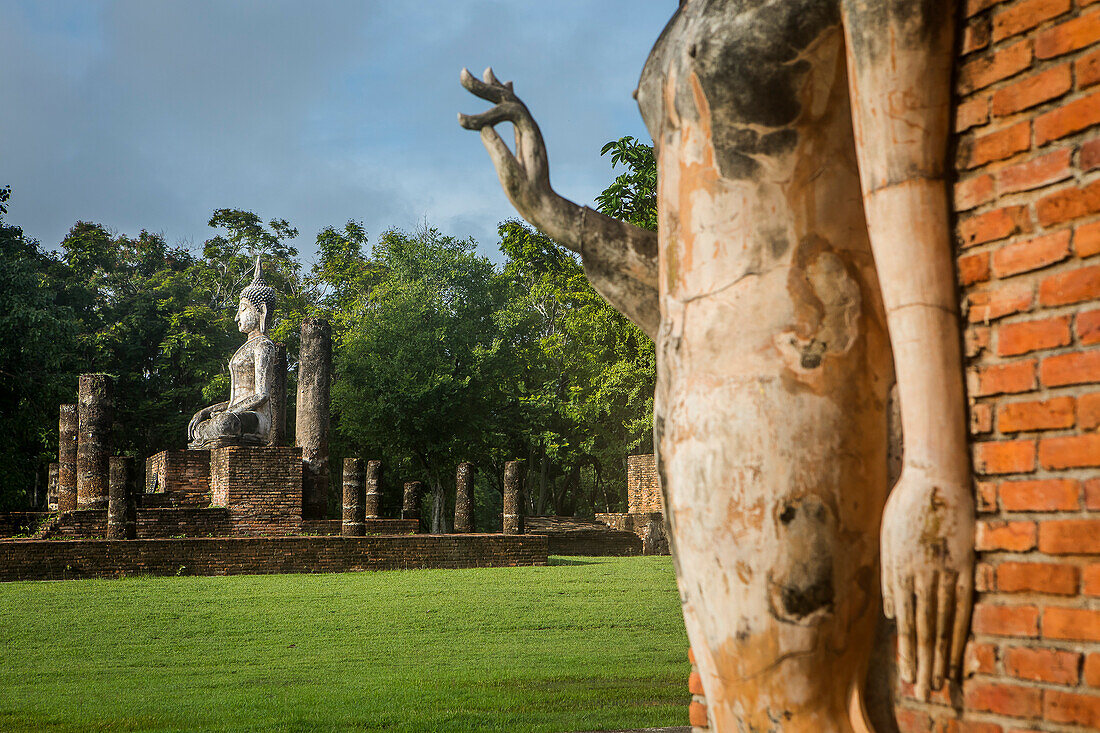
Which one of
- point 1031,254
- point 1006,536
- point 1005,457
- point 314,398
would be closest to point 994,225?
point 1031,254

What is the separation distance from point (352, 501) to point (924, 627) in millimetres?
19454

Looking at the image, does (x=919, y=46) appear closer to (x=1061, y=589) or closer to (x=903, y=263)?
(x=903, y=263)

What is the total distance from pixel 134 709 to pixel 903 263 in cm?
636

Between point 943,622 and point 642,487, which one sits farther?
point 642,487

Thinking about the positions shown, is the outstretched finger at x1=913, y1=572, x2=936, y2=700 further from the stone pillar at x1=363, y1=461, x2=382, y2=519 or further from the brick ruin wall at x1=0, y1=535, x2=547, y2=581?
the stone pillar at x1=363, y1=461, x2=382, y2=519

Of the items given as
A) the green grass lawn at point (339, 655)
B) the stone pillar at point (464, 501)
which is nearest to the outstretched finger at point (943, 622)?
the green grass lawn at point (339, 655)

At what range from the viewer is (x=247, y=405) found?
23484mm

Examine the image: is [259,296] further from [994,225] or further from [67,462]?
[994,225]

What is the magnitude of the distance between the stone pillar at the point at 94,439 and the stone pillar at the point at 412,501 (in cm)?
830

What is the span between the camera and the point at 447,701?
695cm

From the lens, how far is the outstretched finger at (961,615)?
2020 millimetres

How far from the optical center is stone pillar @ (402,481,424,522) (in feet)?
91.8

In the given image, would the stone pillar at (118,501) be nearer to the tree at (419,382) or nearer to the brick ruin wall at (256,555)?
→ the brick ruin wall at (256,555)

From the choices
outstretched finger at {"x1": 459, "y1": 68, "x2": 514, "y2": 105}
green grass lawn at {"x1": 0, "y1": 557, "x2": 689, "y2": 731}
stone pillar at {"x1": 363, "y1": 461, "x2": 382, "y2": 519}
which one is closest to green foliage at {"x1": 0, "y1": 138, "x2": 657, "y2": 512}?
stone pillar at {"x1": 363, "y1": 461, "x2": 382, "y2": 519}
